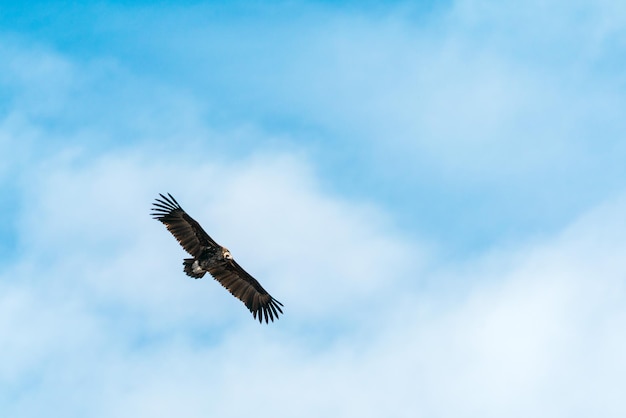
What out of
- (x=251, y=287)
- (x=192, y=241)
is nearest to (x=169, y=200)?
(x=192, y=241)

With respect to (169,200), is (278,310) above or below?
below

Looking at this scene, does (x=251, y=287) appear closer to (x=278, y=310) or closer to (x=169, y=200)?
(x=278, y=310)

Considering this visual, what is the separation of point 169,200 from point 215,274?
158 inches

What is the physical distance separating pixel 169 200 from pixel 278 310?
7.01 metres

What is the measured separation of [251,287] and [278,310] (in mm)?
1593

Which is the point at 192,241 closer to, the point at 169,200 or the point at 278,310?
the point at 169,200

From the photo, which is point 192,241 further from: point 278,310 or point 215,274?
point 278,310

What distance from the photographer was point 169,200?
38.1 m

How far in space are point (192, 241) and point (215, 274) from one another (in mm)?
2117

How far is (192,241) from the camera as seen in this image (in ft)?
126

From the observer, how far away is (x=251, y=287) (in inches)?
1581

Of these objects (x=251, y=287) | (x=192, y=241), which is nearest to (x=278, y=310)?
(x=251, y=287)

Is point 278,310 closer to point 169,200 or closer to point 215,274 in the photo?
point 215,274
